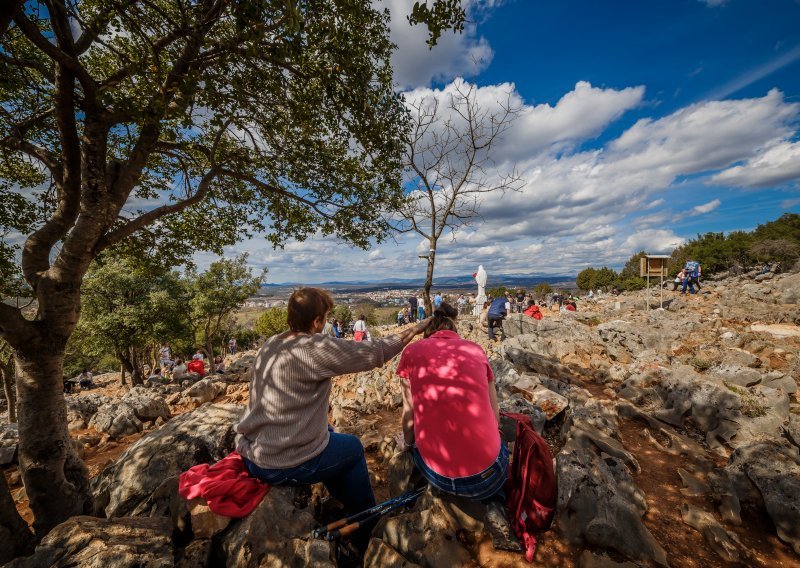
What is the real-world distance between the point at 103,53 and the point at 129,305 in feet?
52.1

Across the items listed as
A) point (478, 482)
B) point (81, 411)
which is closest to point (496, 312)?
point (478, 482)

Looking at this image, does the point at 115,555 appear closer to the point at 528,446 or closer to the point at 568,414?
the point at 528,446

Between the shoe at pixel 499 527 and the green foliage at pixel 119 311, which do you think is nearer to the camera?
the shoe at pixel 499 527

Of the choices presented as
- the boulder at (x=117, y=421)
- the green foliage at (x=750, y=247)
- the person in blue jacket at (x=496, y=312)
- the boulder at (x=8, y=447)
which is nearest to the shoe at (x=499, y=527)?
the boulder at (x=8, y=447)

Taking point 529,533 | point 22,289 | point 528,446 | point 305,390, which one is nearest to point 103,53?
point 22,289

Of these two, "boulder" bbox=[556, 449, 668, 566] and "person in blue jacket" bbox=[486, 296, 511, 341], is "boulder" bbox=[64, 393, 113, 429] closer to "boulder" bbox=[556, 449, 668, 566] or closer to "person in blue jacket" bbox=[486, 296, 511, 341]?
"boulder" bbox=[556, 449, 668, 566]

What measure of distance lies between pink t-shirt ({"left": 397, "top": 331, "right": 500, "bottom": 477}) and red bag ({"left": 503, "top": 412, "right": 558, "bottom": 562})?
390 mm

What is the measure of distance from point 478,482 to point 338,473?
1.16m

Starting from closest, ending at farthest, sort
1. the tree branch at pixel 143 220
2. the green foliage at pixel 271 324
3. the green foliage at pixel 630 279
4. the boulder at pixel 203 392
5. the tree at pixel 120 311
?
the tree branch at pixel 143 220
the boulder at pixel 203 392
the tree at pixel 120 311
the green foliage at pixel 271 324
the green foliage at pixel 630 279

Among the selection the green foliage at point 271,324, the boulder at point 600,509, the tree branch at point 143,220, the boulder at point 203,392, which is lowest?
the green foliage at point 271,324

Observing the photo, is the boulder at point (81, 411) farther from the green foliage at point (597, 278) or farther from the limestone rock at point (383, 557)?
the green foliage at point (597, 278)

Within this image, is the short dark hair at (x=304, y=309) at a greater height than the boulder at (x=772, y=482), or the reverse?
the short dark hair at (x=304, y=309)

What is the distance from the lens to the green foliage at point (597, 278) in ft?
225

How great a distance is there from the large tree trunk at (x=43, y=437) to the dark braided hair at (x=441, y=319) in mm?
4040
